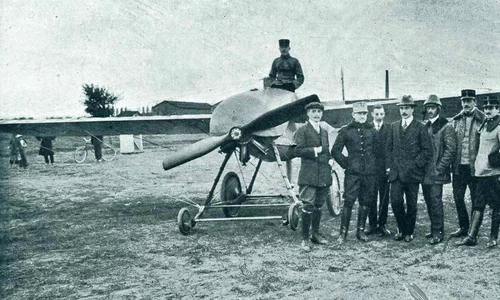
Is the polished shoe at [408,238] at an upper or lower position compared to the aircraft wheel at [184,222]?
lower

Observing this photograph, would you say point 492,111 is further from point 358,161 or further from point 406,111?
point 358,161

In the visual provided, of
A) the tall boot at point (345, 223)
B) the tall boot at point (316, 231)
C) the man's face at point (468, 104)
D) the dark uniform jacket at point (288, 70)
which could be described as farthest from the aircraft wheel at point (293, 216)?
the man's face at point (468, 104)

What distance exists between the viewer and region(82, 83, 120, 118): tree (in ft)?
148

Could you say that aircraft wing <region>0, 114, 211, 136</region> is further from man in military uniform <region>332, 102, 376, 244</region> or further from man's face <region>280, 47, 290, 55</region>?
man in military uniform <region>332, 102, 376, 244</region>

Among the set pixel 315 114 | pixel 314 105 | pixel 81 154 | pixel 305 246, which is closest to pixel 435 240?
pixel 305 246

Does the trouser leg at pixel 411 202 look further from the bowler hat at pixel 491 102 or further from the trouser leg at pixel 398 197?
the bowler hat at pixel 491 102

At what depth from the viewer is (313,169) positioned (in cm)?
597

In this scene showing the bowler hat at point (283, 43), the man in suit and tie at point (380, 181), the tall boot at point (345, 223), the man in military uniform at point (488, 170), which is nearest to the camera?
the man in military uniform at point (488, 170)

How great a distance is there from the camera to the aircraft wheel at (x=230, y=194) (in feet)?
25.6

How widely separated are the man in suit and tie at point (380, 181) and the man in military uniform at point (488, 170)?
3.89ft

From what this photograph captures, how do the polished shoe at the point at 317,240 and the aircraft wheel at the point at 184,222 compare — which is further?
the aircraft wheel at the point at 184,222

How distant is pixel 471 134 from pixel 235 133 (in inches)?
133

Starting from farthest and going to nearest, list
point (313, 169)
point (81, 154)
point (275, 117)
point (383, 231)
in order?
1. point (81, 154)
2. point (275, 117)
3. point (383, 231)
4. point (313, 169)

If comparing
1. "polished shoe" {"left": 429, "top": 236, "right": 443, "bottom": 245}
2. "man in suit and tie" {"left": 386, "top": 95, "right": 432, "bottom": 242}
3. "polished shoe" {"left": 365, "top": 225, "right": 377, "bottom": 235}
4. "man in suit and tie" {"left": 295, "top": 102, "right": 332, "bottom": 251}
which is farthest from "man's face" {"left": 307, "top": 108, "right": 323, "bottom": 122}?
"polished shoe" {"left": 429, "top": 236, "right": 443, "bottom": 245}
